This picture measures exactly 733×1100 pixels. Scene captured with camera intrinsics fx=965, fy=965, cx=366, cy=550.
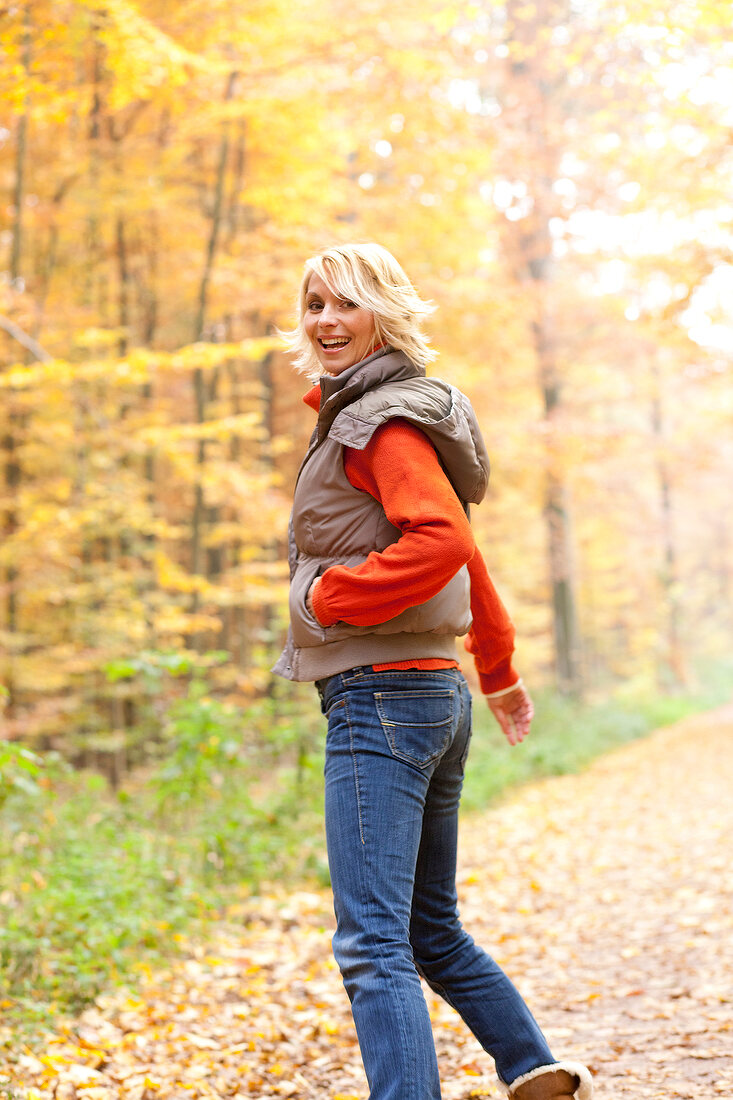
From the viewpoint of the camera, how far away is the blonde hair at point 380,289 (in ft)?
7.25

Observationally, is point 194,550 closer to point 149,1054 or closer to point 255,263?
point 255,263

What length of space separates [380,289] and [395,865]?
4.22 ft

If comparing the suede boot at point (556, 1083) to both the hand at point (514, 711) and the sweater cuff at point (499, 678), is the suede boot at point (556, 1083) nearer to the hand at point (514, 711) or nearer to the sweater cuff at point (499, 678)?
the hand at point (514, 711)

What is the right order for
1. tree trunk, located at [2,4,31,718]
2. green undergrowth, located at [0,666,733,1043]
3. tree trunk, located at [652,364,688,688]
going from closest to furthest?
1. green undergrowth, located at [0,666,733,1043]
2. tree trunk, located at [2,4,31,718]
3. tree trunk, located at [652,364,688,688]

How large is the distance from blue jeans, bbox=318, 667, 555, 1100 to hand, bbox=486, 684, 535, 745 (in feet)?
1.25

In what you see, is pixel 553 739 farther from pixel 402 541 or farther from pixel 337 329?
pixel 402 541

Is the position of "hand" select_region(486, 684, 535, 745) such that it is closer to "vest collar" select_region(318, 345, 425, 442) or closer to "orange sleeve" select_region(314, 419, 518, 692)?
"orange sleeve" select_region(314, 419, 518, 692)

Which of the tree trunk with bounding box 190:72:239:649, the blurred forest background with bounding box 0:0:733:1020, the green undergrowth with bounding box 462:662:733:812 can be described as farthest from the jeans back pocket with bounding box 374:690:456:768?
the tree trunk with bounding box 190:72:239:649

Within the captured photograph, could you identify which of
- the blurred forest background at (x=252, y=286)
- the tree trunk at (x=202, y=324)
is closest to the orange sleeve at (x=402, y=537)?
the blurred forest background at (x=252, y=286)

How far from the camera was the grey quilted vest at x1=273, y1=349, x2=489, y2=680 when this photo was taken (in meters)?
2.10

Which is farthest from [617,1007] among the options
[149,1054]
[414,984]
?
[414,984]

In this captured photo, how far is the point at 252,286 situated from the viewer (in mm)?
11094

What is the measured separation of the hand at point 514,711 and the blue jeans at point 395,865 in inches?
15.0

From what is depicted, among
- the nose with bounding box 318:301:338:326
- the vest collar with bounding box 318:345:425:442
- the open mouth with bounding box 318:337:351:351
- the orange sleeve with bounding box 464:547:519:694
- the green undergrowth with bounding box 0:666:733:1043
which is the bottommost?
the green undergrowth with bounding box 0:666:733:1043
